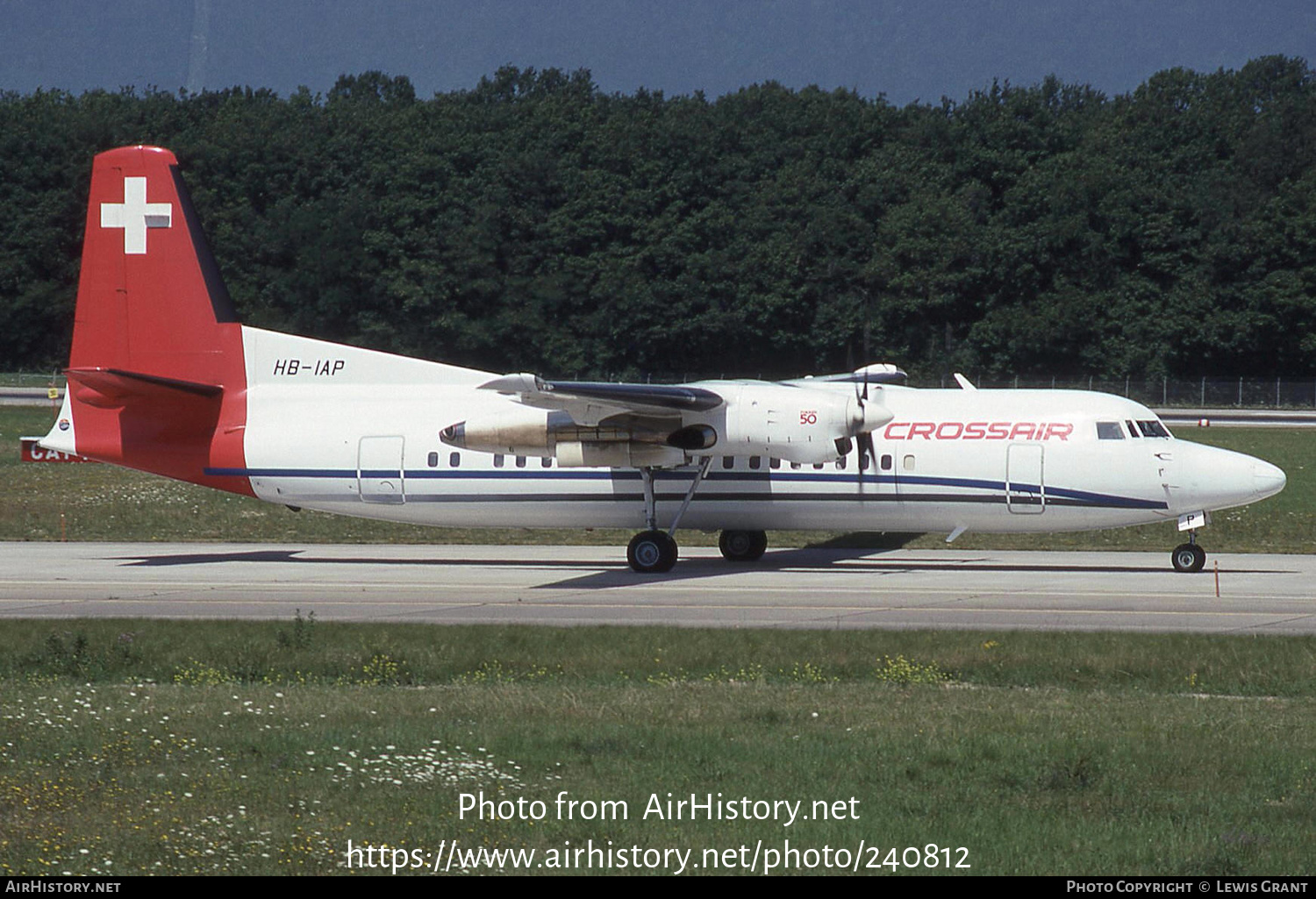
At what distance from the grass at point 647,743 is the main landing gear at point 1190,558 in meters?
7.49

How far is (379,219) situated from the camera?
7725cm

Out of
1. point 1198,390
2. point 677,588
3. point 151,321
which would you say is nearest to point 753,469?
point 677,588

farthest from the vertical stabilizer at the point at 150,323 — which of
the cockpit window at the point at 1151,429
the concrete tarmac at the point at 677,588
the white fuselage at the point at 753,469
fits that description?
the cockpit window at the point at 1151,429

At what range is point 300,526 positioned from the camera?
107ft

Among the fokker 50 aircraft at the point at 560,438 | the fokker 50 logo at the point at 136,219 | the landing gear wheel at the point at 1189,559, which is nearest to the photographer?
the fokker 50 aircraft at the point at 560,438

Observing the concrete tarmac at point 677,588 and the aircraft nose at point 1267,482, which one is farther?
the aircraft nose at point 1267,482

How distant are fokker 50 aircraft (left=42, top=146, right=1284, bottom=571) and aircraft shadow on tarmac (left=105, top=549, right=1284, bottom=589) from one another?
2.10ft

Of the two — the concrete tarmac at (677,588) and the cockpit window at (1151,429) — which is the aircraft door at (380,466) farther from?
the cockpit window at (1151,429)

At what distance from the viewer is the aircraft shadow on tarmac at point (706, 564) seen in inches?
925

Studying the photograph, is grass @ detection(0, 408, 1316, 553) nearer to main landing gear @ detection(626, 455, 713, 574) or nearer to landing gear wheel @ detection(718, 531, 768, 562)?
landing gear wheel @ detection(718, 531, 768, 562)

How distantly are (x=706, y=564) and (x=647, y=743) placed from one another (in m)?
14.5

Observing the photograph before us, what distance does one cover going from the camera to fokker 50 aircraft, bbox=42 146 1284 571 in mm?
23141

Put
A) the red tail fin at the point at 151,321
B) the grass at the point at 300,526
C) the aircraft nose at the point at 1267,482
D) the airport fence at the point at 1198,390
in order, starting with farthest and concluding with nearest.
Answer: the airport fence at the point at 1198,390
the grass at the point at 300,526
the red tail fin at the point at 151,321
the aircraft nose at the point at 1267,482

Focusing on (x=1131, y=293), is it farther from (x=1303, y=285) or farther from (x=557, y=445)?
(x=557, y=445)
